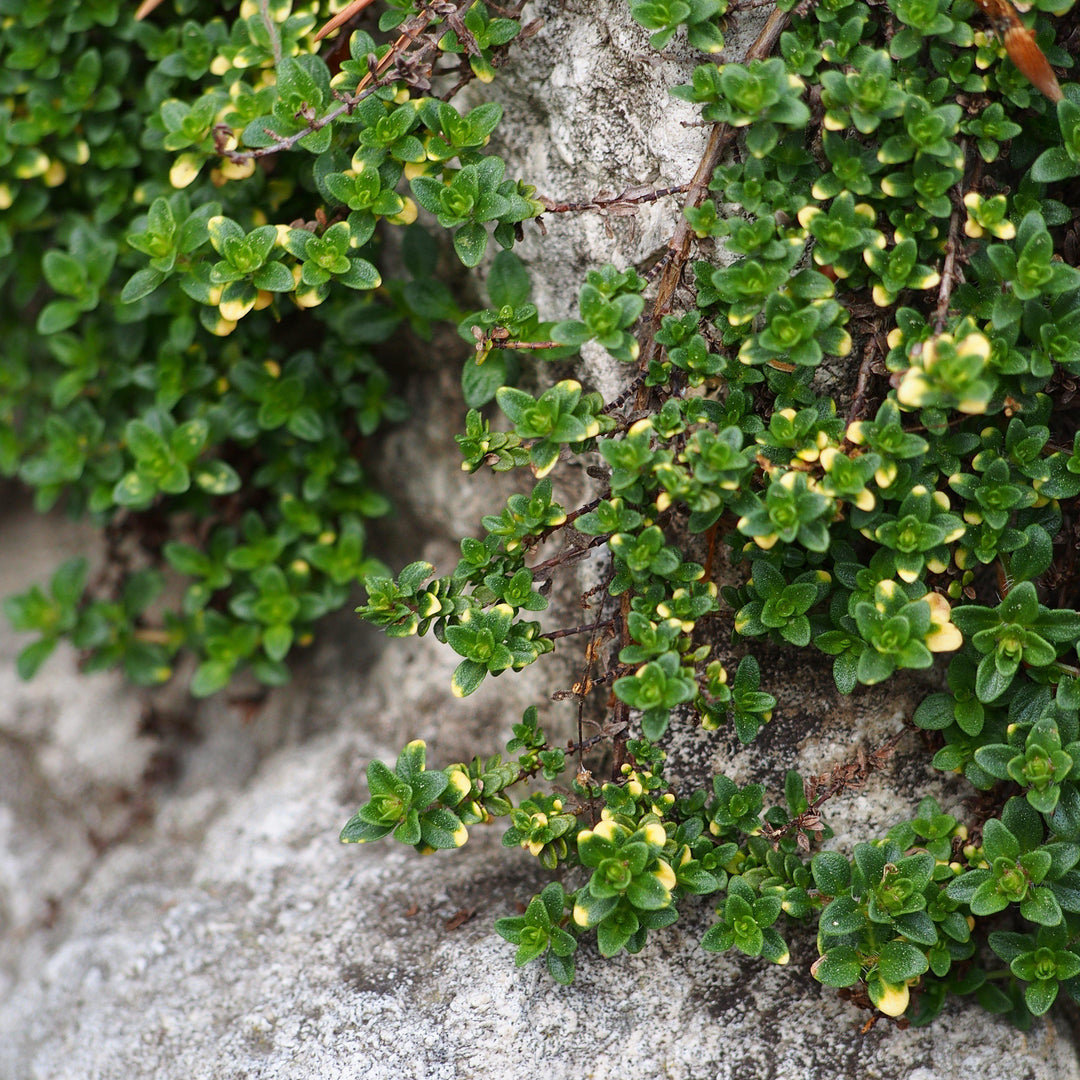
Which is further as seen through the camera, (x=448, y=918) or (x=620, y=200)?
(x=448, y=918)

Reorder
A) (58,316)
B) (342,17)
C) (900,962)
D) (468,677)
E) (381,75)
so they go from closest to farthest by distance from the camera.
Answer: (900,962) → (468,677) → (381,75) → (342,17) → (58,316)

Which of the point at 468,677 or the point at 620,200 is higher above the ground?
the point at 620,200

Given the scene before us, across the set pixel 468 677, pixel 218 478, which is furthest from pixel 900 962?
pixel 218 478

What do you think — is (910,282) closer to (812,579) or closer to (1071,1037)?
(812,579)

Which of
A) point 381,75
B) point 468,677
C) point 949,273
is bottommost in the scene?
point 468,677

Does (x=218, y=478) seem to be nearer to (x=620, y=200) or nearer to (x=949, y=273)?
(x=620, y=200)

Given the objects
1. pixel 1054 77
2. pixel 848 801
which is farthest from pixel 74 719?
pixel 1054 77

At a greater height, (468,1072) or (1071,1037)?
(468,1072)

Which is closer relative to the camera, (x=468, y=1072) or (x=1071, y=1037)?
(x=468, y=1072)

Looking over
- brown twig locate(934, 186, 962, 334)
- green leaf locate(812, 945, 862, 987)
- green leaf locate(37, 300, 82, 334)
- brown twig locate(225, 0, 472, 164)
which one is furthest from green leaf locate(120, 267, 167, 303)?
green leaf locate(812, 945, 862, 987)
